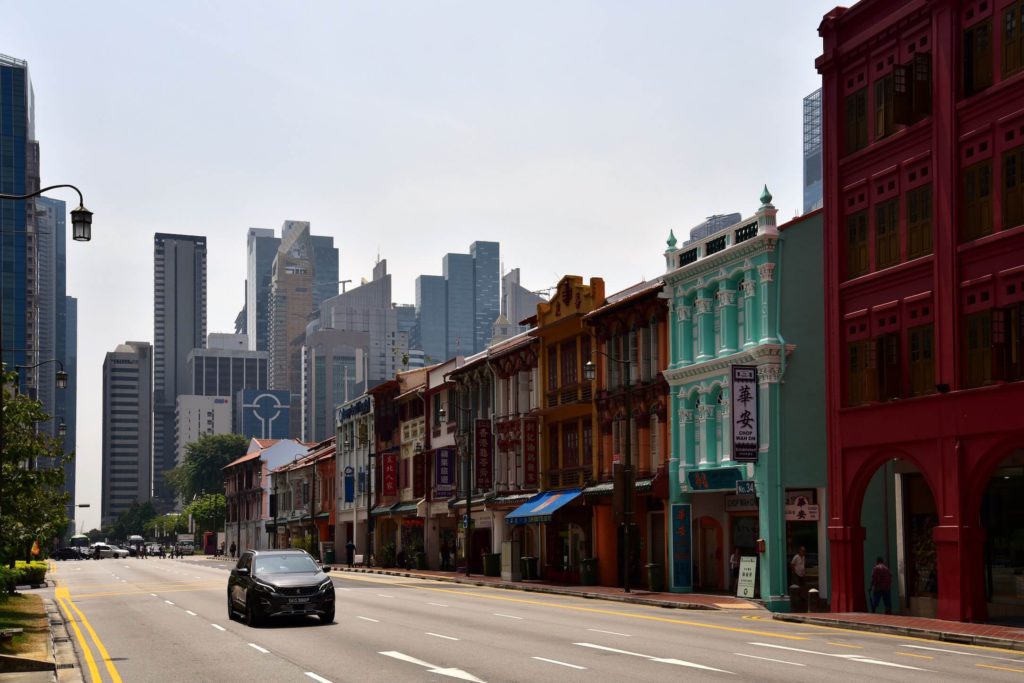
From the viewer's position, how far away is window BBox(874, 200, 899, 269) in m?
36.0

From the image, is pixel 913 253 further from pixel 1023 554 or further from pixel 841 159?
pixel 1023 554

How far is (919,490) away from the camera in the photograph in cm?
3666

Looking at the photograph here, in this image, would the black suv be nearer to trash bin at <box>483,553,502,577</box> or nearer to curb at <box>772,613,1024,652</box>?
curb at <box>772,613,1024,652</box>

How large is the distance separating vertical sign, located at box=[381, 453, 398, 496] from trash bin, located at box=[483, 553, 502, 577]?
66.4ft

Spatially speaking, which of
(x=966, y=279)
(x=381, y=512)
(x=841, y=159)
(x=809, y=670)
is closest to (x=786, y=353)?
(x=841, y=159)

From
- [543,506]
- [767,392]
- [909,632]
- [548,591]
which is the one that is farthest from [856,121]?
[543,506]

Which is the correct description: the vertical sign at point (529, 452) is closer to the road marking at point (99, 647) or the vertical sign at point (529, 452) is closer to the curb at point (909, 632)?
the road marking at point (99, 647)

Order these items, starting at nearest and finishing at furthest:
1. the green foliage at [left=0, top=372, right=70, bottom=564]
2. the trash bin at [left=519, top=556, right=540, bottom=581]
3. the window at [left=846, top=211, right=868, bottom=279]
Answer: the green foliage at [left=0, top=372, right=70, bottom=564] → the window at [left=846, top=211, right=868, bottom=279] → the trash bin at [left=519, top=556, right=540, bottom=581]

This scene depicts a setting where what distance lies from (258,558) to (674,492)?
19802 mm

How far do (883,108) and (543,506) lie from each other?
2566 centimetres

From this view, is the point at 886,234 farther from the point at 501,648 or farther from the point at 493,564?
the point at 493,564

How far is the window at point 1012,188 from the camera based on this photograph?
31.4 meters

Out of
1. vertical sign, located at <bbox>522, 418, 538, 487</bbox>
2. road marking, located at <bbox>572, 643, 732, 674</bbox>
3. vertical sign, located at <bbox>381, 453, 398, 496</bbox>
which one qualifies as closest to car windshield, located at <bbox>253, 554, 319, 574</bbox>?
road marking, located at <bbox>572, 643, 732, 674</bbox>

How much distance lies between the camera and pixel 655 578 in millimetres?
46844
